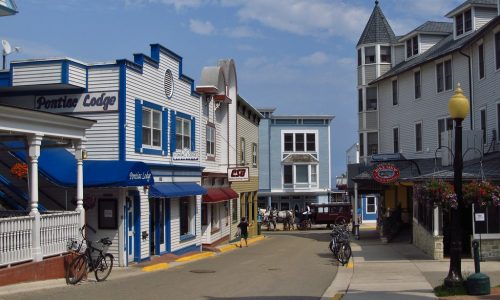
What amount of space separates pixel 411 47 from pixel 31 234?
99.9 ft

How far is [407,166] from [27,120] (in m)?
24.7

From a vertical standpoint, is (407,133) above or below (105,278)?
above

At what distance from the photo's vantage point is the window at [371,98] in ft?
137

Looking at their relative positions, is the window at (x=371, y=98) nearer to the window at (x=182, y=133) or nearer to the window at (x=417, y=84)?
the window at (x=417, y=84)

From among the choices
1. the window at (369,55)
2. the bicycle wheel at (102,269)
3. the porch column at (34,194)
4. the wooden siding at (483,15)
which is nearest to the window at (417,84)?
the wooden siding at (483,15)

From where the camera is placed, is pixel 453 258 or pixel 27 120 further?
pixel 27 120

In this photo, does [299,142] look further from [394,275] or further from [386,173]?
[394,275]

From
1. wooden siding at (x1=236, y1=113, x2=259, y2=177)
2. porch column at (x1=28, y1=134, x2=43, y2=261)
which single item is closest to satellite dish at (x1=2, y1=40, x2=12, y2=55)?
porch column at (x1=28, y1=134, x2=43, y2=261)

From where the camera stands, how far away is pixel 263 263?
21.8 m

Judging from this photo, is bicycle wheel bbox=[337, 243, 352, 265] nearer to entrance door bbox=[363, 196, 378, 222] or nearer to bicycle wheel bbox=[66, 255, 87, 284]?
bicycle wheel bbox=[66, 255, 87, 284]

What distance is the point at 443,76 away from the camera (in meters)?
32.8

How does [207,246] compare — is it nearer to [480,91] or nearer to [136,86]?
[136,86]

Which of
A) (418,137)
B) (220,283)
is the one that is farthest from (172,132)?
(418,137)

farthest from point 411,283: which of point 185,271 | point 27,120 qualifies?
point 27,120
